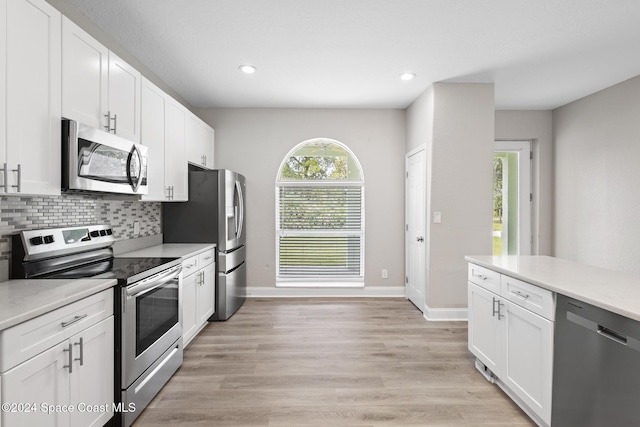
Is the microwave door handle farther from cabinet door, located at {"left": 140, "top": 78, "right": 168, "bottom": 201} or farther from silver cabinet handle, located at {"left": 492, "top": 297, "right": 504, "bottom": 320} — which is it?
silver cabinet handle, located at {"left": 492, "top": 297, "right": 504, "bottom": 320}

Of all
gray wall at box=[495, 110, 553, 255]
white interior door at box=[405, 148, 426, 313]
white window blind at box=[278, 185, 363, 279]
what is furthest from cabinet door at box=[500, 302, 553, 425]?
gray wall at box=[495, 110, 553, 255]

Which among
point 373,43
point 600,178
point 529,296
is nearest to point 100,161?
point 373,43

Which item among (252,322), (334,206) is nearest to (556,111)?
(334,206)

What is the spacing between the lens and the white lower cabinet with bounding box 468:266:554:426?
175 centimetres

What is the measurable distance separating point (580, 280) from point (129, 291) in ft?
8.29

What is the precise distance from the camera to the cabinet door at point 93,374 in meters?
1.53

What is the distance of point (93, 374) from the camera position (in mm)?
1659

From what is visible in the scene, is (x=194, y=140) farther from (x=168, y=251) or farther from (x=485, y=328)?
(x=485, y=328)

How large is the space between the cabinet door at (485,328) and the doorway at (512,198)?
250cm

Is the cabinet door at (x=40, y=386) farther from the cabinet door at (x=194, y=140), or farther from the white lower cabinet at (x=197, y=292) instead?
the cabinet door at (x=194, y=140)

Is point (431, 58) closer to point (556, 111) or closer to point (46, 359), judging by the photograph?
point (556, 111)

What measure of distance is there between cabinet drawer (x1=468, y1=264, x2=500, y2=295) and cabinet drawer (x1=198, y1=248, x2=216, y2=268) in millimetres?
2476

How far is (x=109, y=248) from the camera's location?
8.55ft

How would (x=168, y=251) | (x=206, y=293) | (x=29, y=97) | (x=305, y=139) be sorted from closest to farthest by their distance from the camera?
(x=29, y=97) → (x=168, y=251) → (x=206, y=293) → (x=305, y=139)
